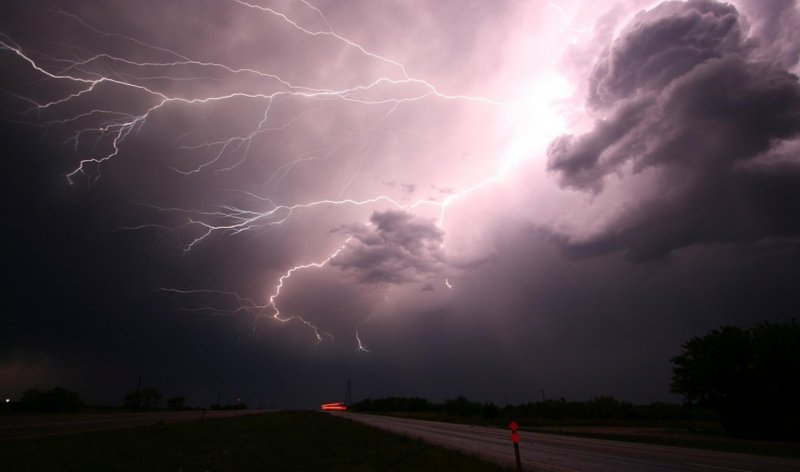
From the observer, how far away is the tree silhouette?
27578 mm

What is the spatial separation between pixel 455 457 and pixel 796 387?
2683 centimetres

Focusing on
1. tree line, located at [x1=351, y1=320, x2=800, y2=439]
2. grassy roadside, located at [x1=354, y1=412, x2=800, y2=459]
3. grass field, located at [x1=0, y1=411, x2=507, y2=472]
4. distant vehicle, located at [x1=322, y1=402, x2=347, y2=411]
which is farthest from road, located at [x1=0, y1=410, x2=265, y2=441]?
distant vehicle, located at [x1=322, y1=402, x2=347, y2=411]

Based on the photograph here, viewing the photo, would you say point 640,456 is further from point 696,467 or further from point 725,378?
point 725,378

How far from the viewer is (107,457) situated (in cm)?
1567

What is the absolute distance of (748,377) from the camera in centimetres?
3039

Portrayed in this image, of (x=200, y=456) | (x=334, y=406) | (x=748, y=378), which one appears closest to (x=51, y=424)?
(x=200, y=456)

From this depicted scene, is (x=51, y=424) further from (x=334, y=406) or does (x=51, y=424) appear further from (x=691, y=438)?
(x=334, y=406)

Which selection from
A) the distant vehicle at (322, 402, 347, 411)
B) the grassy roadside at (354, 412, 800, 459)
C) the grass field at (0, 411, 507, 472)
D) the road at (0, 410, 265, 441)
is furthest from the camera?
the distant vehicle at (322, 402, 347, 411)

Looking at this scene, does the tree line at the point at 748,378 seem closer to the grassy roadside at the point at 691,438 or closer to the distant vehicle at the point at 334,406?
the grassy roadside at the point at 691,438

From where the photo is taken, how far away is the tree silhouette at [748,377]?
27.6 meters

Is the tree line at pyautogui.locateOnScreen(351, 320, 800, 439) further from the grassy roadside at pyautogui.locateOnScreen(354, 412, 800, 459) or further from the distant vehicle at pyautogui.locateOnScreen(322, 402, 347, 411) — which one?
the distant vehicle at pyautogui.locateOnScreen(322, 402, 347, 411)

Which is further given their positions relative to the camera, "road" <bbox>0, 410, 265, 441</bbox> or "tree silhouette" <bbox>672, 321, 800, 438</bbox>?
"tree silhouette" <bbox>672, 321, 800, 438</bbox>

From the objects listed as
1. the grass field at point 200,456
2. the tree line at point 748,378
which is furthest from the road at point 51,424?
the tree line at point 748,378

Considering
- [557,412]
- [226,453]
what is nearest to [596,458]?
[226,453]
